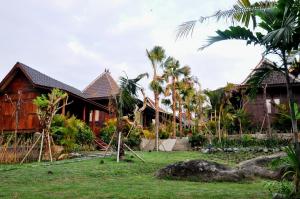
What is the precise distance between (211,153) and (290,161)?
47.7 feet

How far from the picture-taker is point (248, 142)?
21.9 metres

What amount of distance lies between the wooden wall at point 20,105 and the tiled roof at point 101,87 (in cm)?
877

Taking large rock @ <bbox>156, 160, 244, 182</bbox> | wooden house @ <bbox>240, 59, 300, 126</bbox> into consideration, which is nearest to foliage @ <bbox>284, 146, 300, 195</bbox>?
large rock @ <bbox>156, 160, 244, 182</bbox>

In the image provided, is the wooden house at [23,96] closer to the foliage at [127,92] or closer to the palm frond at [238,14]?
the foliage at [127,92]

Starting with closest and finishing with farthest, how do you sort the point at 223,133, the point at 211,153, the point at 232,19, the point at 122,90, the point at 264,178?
1. the point at 232,19
2. the point at 264,178
3. the point at 122,90
4. the point at 211,153
5. the point at 223,133

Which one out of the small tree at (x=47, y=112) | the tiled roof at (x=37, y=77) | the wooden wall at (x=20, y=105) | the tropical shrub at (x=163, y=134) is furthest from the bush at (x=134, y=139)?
the small tree at (x=47, y=112)


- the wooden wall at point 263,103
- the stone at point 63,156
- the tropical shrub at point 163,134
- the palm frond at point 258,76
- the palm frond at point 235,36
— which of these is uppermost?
the wooden wall at point 263,103

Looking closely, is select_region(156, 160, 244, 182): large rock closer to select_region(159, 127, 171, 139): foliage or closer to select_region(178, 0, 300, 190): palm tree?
select_region(178, 0, 300, 190): palm tree

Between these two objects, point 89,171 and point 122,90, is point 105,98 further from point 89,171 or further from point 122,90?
point 89,171

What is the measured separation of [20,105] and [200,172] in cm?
1568

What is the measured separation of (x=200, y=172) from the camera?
9883 mm

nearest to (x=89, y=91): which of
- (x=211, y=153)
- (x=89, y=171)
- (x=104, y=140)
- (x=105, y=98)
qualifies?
(x=105, y=98)

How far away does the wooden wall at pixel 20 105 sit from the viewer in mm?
22203

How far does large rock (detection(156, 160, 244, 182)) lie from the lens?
9609mm
